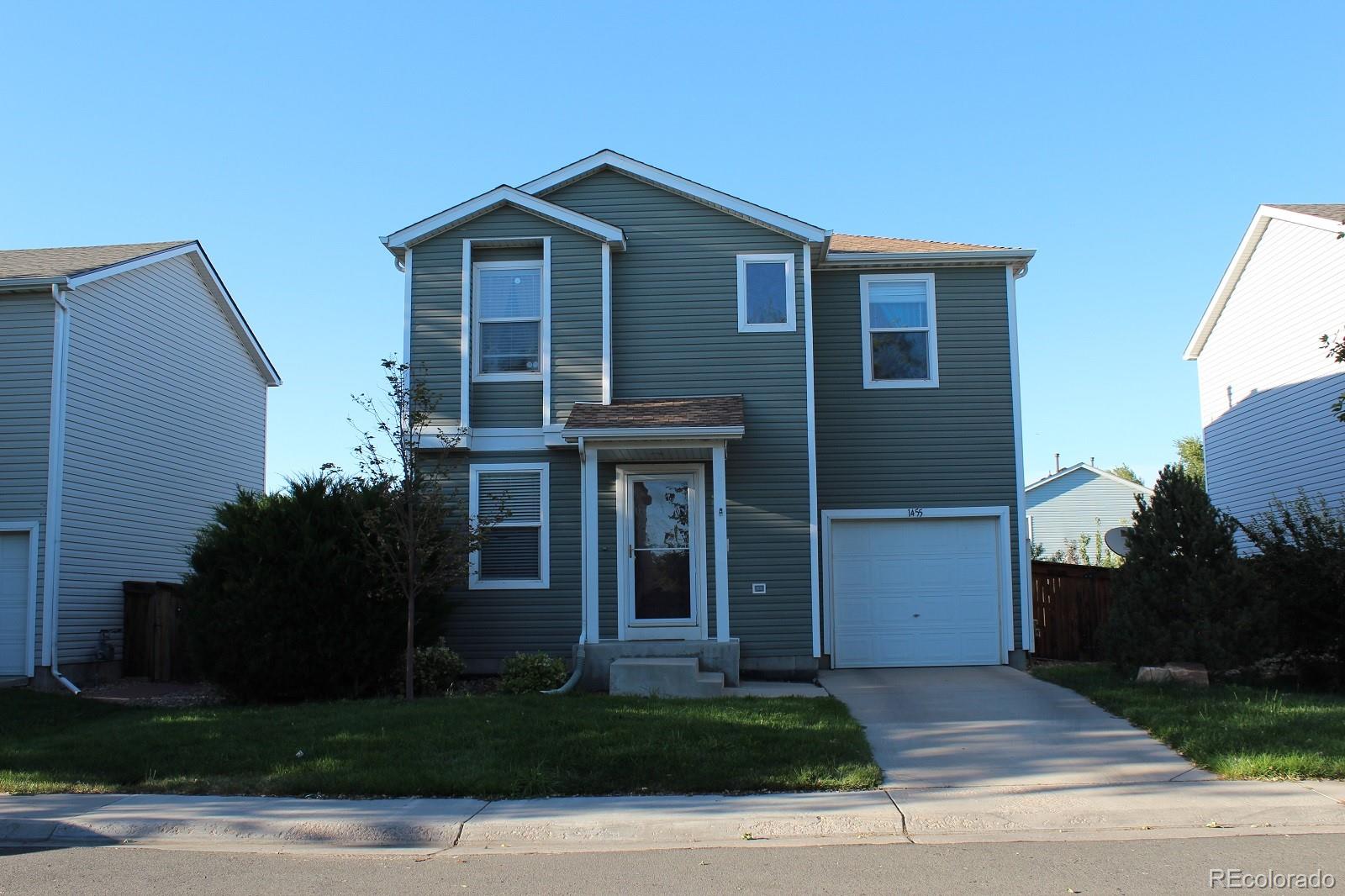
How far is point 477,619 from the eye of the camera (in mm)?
14766

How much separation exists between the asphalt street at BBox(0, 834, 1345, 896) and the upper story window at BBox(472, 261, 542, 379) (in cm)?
870

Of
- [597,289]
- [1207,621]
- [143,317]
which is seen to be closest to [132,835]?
[597,289]

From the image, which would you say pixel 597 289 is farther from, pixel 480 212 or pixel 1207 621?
pixel 1207 621

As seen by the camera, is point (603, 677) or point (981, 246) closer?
point (603, 677)

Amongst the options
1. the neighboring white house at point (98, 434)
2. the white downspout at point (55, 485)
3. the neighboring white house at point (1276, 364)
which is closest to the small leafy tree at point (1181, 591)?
the neighboring white house at point (1276, 364)

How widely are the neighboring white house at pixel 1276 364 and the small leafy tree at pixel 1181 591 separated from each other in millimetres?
7435

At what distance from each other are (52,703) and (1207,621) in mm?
13627

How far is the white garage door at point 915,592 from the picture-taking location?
51.4 ft

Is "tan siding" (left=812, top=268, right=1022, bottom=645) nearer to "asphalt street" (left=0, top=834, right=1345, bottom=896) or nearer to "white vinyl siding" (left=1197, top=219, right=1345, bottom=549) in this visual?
"white vinyl siding" (left=1197, top=219, right=1345, bottom=549)

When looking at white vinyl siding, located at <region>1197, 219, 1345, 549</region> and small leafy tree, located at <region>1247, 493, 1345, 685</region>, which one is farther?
white vinyl siding, located at <region>1197, 219, 1345, 549</region>

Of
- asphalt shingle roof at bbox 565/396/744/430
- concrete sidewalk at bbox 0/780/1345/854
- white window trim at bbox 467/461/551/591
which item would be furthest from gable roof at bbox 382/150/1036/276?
concrete sidewalk at bbox 0/780/1345/854

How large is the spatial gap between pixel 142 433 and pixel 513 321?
7680mm

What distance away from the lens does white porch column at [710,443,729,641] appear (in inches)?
558

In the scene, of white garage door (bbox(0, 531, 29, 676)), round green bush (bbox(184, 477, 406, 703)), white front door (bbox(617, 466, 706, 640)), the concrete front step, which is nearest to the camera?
round green bush (bbox(184, 477, 406, 703))
